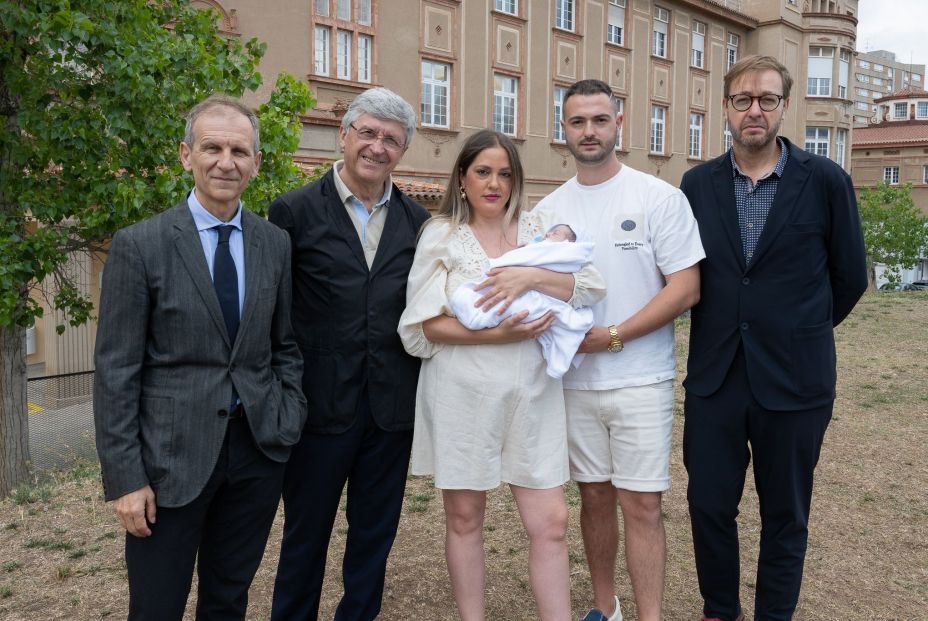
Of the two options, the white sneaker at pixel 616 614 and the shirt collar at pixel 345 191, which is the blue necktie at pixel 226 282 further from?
the white sneaker at pixel 616 614

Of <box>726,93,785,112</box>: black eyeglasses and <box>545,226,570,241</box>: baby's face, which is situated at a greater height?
<box>726,93,785,112</box>: black eyeglasses

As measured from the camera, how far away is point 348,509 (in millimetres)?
3740

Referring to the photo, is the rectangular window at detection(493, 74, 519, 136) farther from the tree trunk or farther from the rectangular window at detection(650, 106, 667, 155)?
the tree trunk

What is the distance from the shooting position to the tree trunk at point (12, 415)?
8688mm

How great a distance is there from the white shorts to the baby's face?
73 cm

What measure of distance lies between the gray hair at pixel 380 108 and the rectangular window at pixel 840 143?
38.6 metres

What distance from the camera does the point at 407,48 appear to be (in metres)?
18.9

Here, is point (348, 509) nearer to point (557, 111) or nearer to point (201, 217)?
point (201, 217)

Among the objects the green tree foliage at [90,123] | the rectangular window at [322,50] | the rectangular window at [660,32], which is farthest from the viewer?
the rectangular window at [660,32]

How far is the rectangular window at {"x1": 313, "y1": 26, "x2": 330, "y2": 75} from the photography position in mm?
17188

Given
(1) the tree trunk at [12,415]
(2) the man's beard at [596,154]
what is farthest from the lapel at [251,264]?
(1) the tree trunk at [12,415]

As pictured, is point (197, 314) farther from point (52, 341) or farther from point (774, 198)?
point (52, 341)

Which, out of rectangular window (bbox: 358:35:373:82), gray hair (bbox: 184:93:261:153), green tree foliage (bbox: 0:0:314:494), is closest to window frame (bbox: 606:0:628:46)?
rectangular window (bbox: 358:35:373:82)

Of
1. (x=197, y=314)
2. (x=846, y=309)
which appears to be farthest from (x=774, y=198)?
(x=197, y=314)
